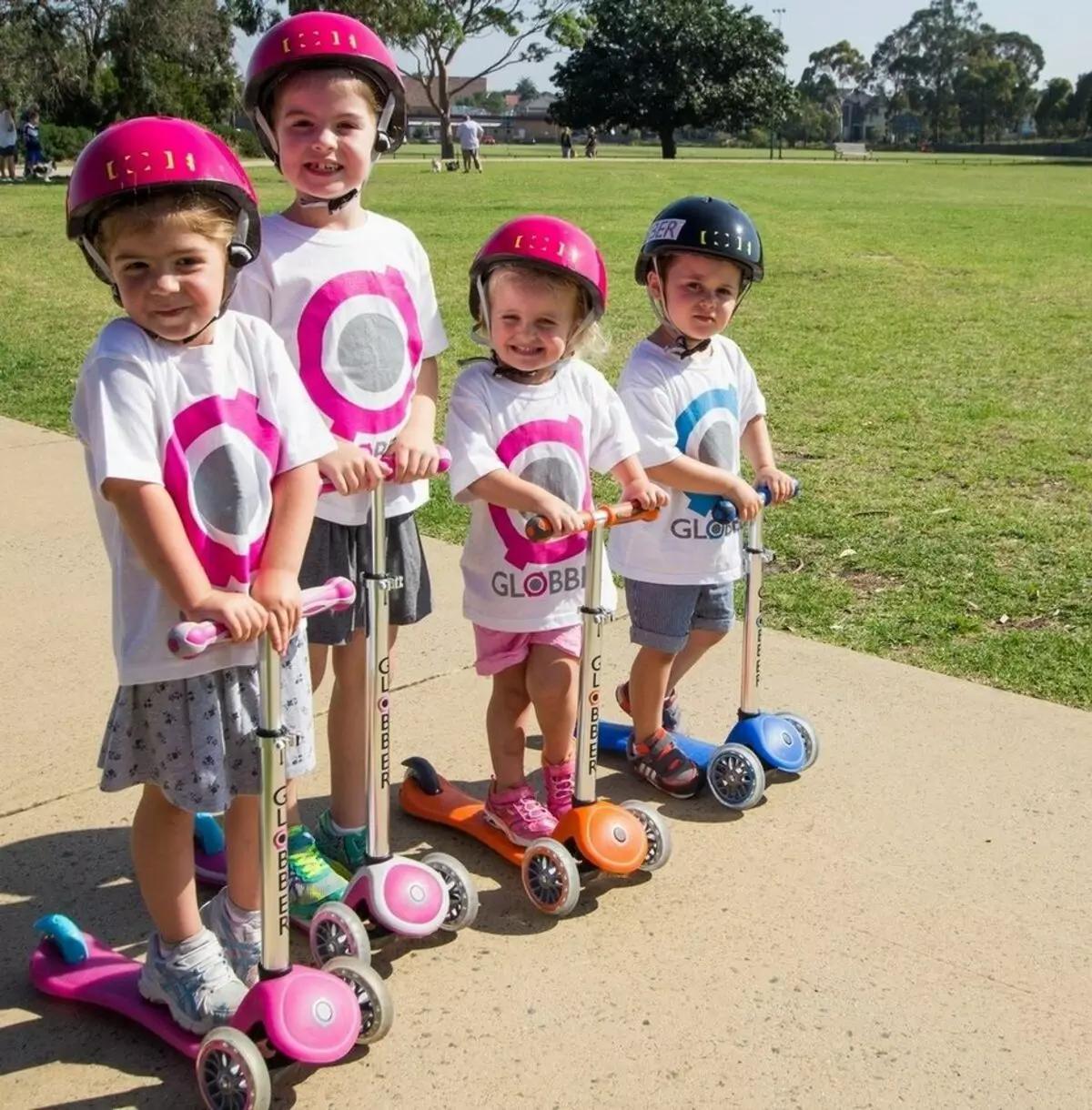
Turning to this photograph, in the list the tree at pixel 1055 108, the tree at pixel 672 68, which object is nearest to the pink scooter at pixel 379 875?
the tree at pixel 672 68

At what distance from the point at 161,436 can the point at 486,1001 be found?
4.50ft

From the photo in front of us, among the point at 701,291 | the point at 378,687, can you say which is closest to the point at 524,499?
the point at 378,687

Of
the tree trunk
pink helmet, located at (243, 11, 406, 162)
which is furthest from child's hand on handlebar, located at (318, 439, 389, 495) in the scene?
the tree trunk

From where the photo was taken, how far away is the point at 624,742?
169 inches

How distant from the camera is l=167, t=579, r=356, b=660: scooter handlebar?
2.35m

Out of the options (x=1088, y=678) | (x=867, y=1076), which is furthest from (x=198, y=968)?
(x=1088, y=678)

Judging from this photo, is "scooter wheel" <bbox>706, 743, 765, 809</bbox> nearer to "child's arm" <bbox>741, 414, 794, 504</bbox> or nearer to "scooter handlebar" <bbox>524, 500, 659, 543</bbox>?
"child's arm" <bbox>741, 414, 794, 504</bbox>

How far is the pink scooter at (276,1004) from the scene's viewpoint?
8.36 ft

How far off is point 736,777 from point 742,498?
0.77 meters

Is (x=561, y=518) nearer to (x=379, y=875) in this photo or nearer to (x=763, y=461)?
(x=379, y=875)

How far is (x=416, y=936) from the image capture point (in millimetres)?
3078

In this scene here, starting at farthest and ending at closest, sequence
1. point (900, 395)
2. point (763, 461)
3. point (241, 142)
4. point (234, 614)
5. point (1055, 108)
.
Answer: point (1055, 108) → point (241, 142) → point (900, 395) → point (763, 461) → point (234, 614)

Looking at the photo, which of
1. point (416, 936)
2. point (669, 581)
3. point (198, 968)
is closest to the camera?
point (198, 968)

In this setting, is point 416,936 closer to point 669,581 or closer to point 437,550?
point 669,581
